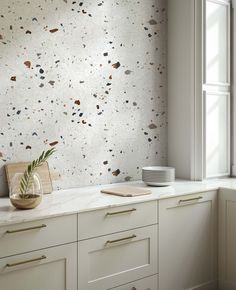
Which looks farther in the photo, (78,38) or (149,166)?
(149,166)

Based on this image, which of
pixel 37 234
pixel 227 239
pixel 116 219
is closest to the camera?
pixel 37 234

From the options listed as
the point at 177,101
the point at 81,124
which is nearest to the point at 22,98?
the point at 81,124

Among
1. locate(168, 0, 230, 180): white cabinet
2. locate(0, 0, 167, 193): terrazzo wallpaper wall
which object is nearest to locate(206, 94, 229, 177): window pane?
locate(168, 0, 230, 180): white cabinet

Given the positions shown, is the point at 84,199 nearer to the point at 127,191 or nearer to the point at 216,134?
the point at 127,191

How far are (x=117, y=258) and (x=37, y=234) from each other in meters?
0.57

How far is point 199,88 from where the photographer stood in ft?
10.9

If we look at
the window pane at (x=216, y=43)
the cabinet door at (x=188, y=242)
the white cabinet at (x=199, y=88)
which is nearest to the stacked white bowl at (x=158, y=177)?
the cabinet door at (x=188, y=242)

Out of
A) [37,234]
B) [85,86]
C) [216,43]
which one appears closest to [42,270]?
[37,234]

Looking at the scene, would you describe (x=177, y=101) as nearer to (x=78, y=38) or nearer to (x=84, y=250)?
(x=78, y=38)

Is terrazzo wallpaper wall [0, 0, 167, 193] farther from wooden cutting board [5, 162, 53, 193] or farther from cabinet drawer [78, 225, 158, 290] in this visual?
cabinet drawer [78, 225, 158, 290]

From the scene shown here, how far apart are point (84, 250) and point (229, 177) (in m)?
1.67

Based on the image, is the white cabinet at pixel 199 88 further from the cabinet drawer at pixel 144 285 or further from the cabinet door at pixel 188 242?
the cabinet drawer at pixel 144 285

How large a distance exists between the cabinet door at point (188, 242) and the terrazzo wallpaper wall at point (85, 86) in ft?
1.99

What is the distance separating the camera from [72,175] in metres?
2.99
